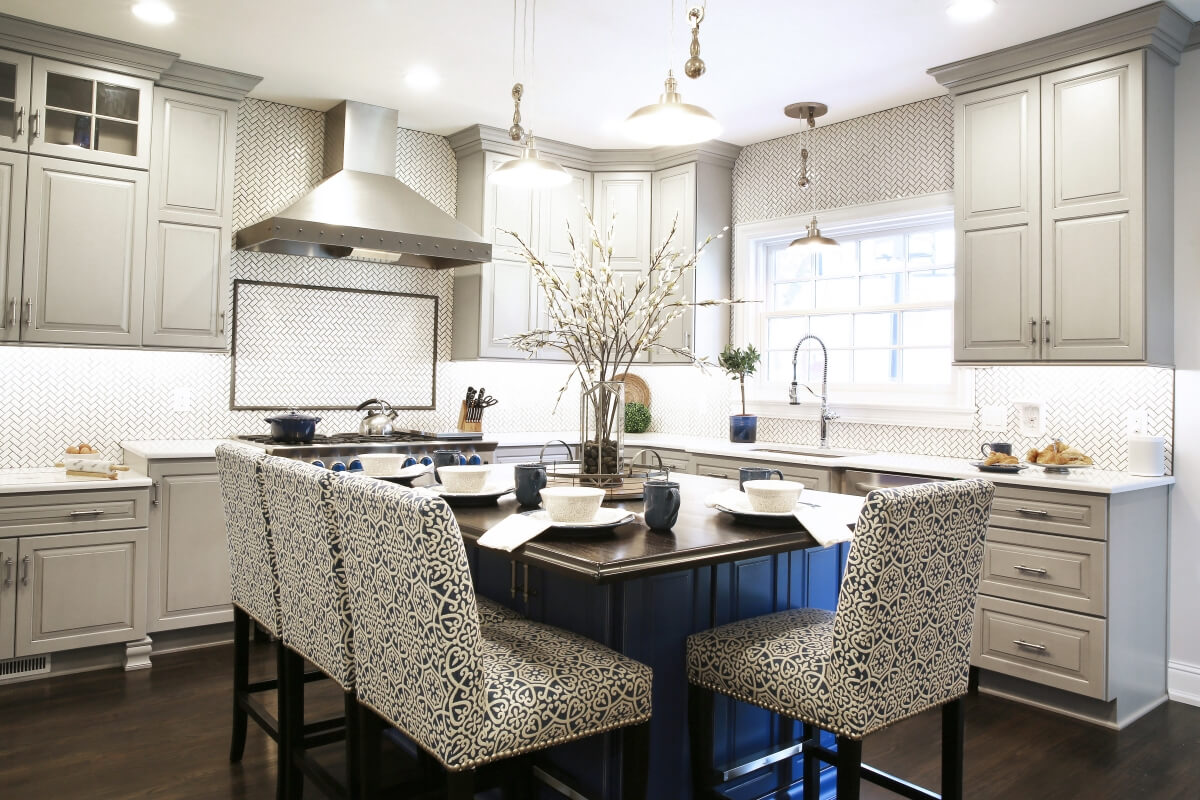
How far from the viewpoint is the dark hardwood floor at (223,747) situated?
8.61 feet

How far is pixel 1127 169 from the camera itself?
341cm

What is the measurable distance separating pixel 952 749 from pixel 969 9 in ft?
9.15

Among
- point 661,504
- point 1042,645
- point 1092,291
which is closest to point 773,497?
point 661,504

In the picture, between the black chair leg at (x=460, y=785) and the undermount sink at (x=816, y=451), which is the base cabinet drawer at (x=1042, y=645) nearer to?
the undermount sink at (x=816, y=451)


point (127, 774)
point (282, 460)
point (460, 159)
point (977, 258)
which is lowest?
point (127, 774)

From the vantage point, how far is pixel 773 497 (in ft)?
6.69

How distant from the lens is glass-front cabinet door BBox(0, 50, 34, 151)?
144 inches

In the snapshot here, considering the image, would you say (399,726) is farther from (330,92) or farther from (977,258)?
(330,92)

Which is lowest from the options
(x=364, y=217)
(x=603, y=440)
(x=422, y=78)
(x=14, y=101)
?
(x=603, y=440)

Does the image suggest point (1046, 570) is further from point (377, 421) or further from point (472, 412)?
point (377, 421)

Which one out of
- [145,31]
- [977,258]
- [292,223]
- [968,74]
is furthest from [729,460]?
[145,31]

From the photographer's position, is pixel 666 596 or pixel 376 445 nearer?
pixel 666 596

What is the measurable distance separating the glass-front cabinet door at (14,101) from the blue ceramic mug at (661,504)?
3392 millimetres

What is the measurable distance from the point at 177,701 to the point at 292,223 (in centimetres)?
214
